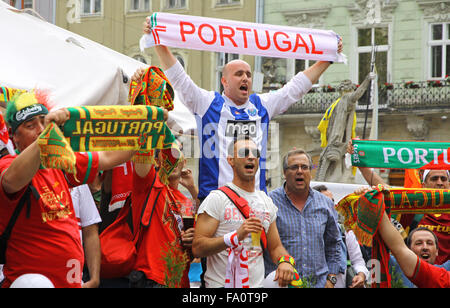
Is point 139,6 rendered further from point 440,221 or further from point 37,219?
point 37,219

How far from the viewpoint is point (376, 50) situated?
25969 millimetres

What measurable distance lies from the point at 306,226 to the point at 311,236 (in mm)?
81

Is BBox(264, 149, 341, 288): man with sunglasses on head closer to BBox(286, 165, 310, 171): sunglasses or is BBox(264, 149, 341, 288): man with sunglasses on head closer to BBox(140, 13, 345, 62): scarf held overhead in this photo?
BBox(286, 165, 310, 171): sunglasses

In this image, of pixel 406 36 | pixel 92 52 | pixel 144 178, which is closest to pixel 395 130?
pixel 406 36

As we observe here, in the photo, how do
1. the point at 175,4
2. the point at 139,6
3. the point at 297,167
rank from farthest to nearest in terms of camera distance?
the point at 139,6, the point at 175,4, the point at 297,167

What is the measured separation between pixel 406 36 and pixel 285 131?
5.34 meters

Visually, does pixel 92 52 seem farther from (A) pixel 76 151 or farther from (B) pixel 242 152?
(A) pixel 76 151

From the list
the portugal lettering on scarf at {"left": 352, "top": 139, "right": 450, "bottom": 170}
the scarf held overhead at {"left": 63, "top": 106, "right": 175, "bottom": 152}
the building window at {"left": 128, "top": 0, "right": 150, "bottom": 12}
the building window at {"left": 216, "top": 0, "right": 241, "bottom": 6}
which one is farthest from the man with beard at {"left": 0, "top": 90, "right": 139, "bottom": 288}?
the building window at {"left": 128, "top": 0, "right": 150, "bottom": 12}

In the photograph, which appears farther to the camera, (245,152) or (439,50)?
(439,50)

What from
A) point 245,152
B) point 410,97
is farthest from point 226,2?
point 245,152

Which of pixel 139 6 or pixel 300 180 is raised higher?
pixel 139 6

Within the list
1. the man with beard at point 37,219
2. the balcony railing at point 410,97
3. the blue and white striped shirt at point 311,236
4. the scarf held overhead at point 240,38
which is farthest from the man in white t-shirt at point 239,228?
the balcony railing at point 410,97

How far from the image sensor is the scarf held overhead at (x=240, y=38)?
5.91m

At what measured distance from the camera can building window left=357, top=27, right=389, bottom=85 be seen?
85.3 ft
